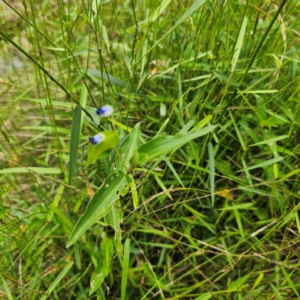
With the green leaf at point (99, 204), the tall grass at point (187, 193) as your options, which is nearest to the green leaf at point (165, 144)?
the green leaf at point (99, 204)

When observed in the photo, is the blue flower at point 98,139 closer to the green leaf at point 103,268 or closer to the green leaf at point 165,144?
the green leaf at point 165,144

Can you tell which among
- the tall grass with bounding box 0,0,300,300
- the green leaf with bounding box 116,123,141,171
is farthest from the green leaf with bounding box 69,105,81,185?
the tall grass with bounding box 0,0,300,300

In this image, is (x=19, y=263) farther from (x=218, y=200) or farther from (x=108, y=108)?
(x=108, y=108)

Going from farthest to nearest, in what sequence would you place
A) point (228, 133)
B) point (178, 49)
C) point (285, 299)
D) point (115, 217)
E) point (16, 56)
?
point (16, 56) < point (178, 49) < point (228, 133) < point (285, 299) < point (115, 217)

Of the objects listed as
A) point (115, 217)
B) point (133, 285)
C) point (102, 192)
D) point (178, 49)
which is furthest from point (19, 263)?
point (178, 49)

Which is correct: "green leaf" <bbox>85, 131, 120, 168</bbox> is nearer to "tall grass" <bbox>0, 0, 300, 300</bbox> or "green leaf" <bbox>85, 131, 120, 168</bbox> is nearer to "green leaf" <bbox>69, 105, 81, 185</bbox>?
"green leaf" <bbox>69, 105, 81, 185</bbox>

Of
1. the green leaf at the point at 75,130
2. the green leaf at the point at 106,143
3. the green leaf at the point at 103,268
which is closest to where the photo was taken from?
the green leaf at the point at 106,143
